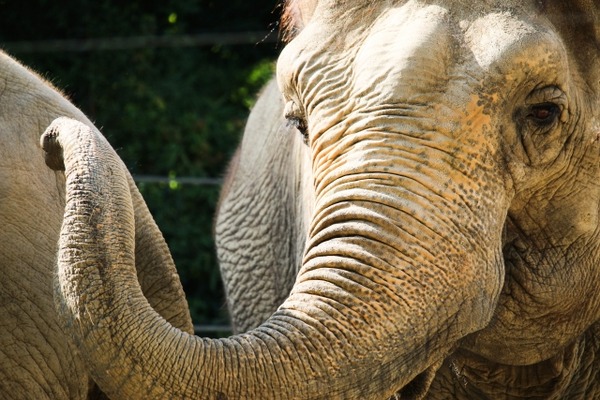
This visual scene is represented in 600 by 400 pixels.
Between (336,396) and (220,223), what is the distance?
10.9 feet

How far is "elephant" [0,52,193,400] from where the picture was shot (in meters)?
4.22

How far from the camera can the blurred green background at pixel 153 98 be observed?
Answer: 9.22 meters

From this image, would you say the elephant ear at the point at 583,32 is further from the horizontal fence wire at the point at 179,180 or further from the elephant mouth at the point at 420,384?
the horizontal fence wire at the point at 179,180

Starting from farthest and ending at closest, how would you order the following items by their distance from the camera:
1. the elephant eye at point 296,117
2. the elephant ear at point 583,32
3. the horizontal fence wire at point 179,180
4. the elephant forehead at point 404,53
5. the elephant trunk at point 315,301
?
the horizontal fence wire at point 179,180 → the elephant eye at point 296,117 → the elephant ear at point 583,32 → the elephant forehead at point 404,53 → the elephant trunk at point 315,301

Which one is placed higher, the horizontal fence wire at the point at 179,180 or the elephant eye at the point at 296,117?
the elephant eye at the point at 296,117

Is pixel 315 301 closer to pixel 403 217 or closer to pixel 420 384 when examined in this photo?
pixel 403 217

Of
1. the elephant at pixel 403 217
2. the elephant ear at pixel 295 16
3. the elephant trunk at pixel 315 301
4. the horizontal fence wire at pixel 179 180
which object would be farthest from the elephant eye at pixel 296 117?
the horizontal fence wire at pixel 179 180

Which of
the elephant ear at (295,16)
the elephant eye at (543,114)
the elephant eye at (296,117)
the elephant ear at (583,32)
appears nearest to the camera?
the elephant eye at (543,114)

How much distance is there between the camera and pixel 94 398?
15.2 ft

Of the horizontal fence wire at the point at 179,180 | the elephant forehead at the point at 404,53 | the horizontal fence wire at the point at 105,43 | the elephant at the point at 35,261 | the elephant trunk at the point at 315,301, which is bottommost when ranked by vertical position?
the horizontal fence wire at the point at 179,180

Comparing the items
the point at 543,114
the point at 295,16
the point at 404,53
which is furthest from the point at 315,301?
the point at 295,16

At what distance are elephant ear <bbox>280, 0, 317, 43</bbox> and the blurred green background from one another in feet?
Answer: 13.7

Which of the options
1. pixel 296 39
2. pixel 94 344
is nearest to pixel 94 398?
pixel 94 344

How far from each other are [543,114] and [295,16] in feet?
3.49
